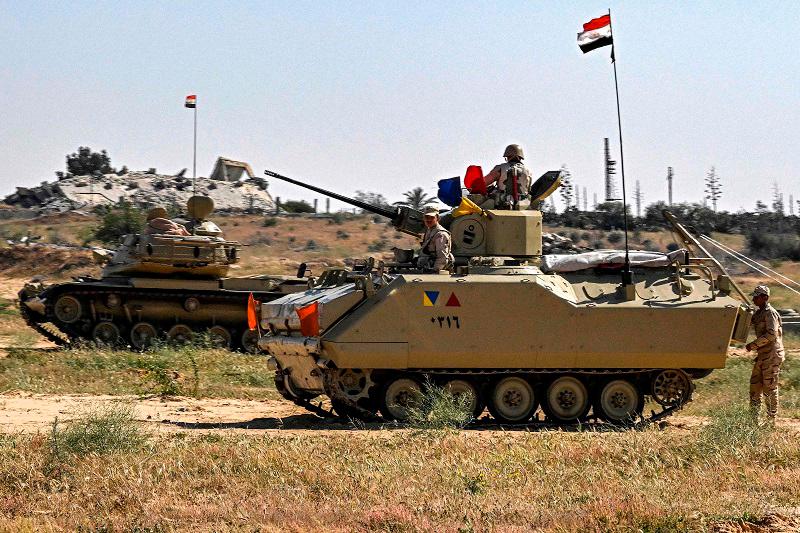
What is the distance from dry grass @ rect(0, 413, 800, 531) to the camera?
9109 millimetres

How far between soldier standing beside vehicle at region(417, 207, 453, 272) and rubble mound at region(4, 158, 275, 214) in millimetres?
45491

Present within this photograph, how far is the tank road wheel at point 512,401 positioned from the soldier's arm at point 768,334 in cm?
275

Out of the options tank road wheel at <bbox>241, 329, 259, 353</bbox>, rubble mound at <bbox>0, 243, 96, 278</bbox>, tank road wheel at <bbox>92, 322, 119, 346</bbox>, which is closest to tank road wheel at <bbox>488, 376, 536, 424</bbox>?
tank road wheel at <bbox>241, 329, 259, 353</bbox>

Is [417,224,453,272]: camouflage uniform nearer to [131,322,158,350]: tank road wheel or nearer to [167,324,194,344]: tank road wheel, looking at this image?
[167,324,194,344]: tank road wheel

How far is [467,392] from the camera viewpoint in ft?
49.4

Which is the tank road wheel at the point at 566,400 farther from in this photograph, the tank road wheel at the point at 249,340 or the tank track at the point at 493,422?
the tank road wheel at the point at 249,340

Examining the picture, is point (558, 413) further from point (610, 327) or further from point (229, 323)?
point (229, 323)

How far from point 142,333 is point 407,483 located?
1738 centimetres

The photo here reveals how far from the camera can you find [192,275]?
27047 millimetres

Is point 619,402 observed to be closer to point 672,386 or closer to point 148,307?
point 672,386

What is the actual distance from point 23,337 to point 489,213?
16503mm

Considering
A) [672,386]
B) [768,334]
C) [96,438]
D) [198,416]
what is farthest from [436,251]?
Answer: [96,438]

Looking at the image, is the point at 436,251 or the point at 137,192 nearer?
the point at 436,251

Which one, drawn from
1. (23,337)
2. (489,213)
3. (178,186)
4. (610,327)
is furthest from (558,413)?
(178,186)
